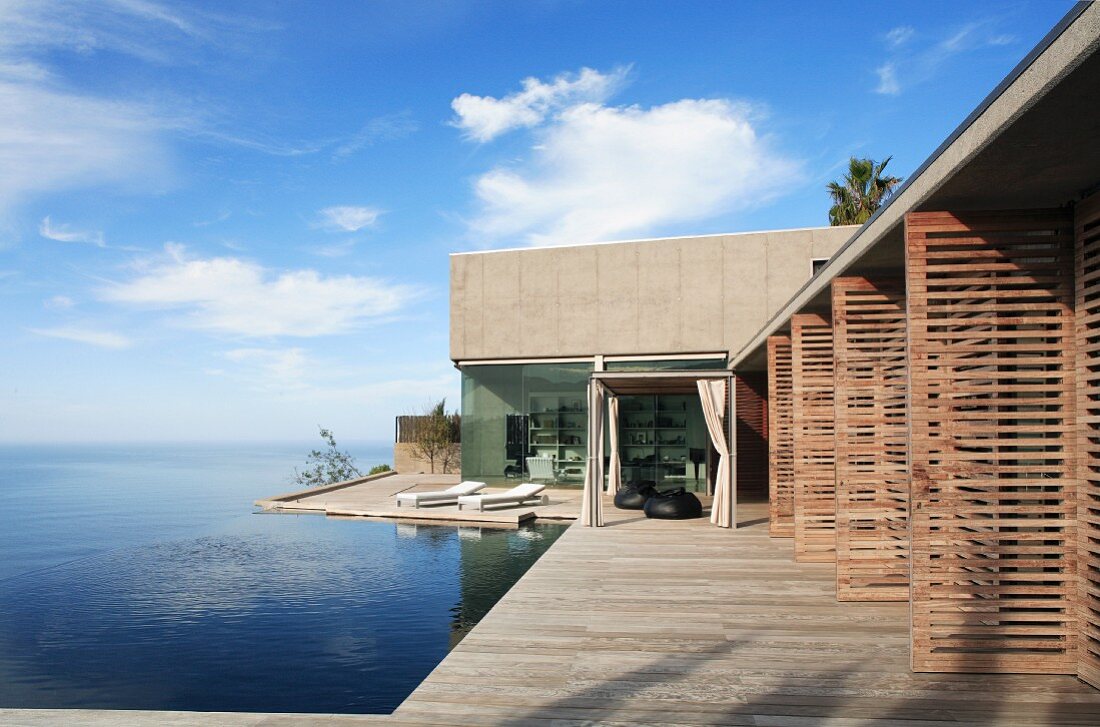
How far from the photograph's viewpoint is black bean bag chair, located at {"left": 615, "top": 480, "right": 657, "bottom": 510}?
14.5 meters

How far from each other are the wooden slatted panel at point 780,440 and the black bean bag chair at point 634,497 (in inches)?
150

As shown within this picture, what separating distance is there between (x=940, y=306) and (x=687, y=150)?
12890 mm

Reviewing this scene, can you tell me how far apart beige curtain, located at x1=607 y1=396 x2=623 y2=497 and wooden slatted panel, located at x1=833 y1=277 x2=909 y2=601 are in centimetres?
1029

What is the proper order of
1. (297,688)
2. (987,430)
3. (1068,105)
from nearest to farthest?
1. (1068,105)
2. (987,430)
3. (297,688)

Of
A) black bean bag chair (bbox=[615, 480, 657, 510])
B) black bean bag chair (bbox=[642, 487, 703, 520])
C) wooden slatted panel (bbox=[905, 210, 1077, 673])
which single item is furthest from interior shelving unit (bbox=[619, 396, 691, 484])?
wooden slatted panel (bbox=[905, 210, 1077, 673])

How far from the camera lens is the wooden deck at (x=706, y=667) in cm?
399

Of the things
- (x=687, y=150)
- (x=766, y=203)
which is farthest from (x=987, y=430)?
(x=766, y=203)

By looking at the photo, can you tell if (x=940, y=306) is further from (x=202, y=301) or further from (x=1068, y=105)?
(x=202, y=301)

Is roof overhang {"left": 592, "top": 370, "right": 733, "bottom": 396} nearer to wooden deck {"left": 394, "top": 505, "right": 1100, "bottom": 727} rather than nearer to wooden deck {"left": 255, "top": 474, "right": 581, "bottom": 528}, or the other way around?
wooden deck {"left": 255, "top": 474, "right": 581, "bottom": 528}

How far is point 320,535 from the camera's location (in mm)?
13055

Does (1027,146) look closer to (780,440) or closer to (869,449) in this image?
(869,449)

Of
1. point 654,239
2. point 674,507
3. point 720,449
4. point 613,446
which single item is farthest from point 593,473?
point 654,239

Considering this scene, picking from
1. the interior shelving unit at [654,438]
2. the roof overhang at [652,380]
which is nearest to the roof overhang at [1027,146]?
the roof overhang at [652,380]

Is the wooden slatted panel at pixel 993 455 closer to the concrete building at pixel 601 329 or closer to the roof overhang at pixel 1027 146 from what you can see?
the roof overhang at pixel 1027 146
